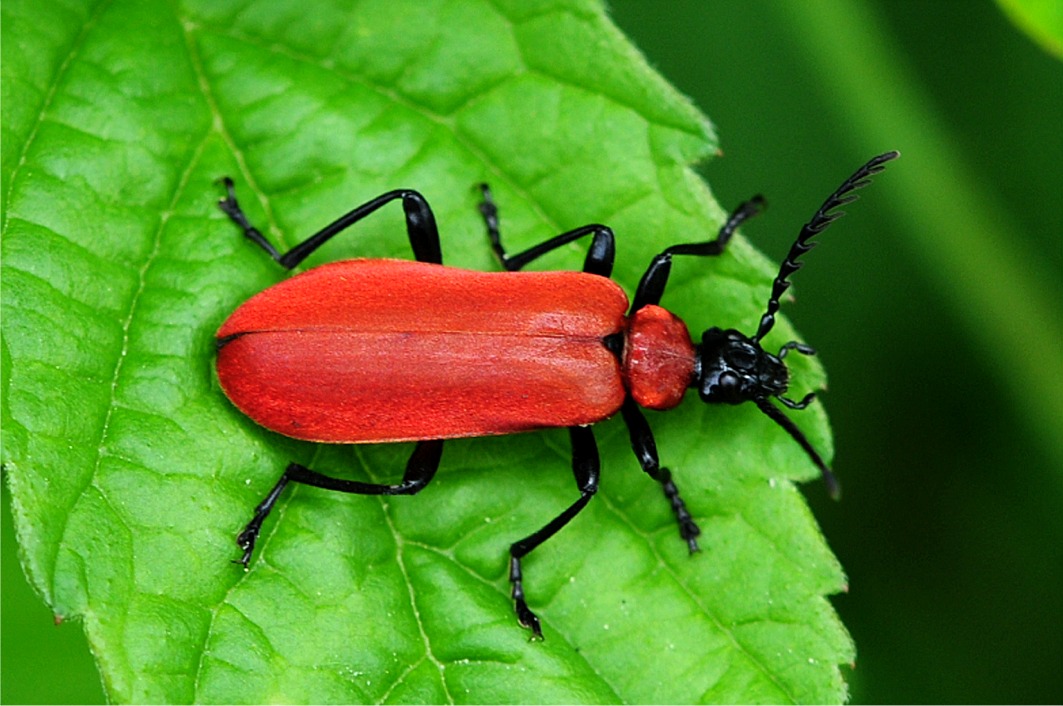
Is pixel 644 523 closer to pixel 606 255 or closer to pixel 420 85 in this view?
pixel 606 255

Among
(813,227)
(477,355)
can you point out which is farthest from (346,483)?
(813,227)

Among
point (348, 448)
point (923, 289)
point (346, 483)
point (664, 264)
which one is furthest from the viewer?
point (923, 289)

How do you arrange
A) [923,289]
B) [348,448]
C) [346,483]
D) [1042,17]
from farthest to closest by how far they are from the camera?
[923,289] < [348,448] < [346,483] < [1042,17]

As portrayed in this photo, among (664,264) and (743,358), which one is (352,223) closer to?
(664,264)

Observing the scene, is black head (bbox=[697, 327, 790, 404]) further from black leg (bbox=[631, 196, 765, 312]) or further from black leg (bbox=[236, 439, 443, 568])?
black leg (bbox=[236, 439, 443, 568])

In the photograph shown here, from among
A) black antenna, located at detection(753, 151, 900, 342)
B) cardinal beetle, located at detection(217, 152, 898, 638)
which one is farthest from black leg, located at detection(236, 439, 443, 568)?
black antenna, located at detection(753, 151, 900, 342)

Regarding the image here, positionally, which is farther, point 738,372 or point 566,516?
point 738,372
